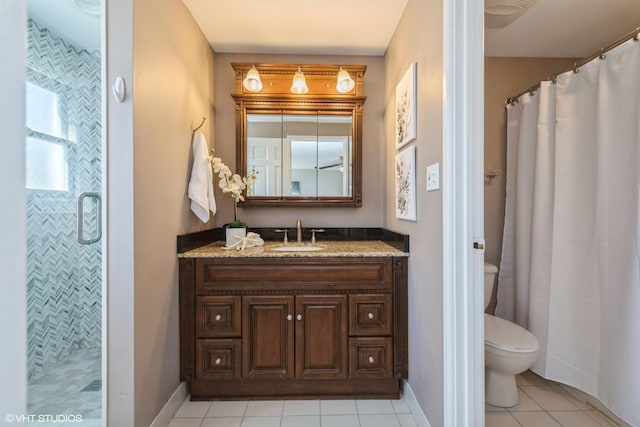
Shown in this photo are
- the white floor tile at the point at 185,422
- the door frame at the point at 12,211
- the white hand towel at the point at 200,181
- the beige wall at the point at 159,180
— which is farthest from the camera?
the white hand towel at the point at 200,181

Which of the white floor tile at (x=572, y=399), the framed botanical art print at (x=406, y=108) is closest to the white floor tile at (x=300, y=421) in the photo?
the white floor tile at (x=572, y=399)

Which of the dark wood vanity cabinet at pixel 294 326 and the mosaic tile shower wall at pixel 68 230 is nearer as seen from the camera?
the mosaic tile shower wall at pixel 68 230

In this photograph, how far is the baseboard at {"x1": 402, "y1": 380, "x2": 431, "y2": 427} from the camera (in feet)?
4.91

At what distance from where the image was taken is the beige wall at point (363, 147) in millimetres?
2334

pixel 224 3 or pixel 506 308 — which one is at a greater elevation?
pixel 224 3

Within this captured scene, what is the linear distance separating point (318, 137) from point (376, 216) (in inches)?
31.4

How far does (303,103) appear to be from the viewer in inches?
90.7

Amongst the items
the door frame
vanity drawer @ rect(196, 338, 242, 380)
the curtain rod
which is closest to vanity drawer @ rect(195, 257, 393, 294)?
vanity drawer @ rect(196, 338, 242, 380)

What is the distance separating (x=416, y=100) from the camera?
1.62 meters

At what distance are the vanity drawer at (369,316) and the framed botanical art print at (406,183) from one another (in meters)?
0.53

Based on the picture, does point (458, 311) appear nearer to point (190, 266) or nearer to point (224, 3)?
point (190, 266)

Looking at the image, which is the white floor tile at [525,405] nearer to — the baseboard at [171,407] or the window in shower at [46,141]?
the baseboard at [171,407]

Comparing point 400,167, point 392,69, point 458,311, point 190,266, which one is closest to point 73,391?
point 190,266

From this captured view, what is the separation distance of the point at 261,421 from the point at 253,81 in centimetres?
220
